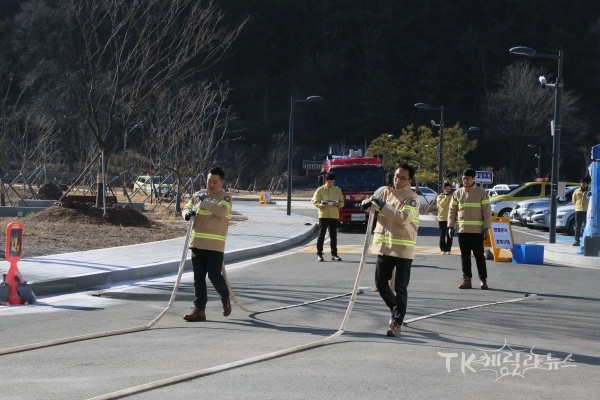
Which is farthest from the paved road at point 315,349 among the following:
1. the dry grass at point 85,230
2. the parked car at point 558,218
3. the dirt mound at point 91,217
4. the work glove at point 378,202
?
the parked car at point 558,218

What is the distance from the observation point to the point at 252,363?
288 inches

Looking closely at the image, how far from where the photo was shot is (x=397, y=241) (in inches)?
347

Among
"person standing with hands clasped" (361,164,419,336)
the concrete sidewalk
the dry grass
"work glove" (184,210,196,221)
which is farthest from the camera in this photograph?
the dry grass

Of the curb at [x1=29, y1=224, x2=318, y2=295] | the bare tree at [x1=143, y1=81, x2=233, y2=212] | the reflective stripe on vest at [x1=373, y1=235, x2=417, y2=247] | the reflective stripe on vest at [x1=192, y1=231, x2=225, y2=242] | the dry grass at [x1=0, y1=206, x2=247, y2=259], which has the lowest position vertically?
the curb at [x1=29, y1=224, x2=318, y2=295]

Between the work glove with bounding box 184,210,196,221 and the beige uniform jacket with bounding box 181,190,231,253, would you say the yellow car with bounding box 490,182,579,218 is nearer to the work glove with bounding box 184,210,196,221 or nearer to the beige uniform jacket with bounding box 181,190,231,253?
the beige uniform jacket with bounding box 181,190,231,253

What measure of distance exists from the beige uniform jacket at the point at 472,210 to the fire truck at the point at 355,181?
13658 millimetres

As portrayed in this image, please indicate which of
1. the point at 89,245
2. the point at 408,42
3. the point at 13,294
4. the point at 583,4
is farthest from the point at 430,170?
the point at 13,294

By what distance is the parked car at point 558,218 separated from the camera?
1112 inches

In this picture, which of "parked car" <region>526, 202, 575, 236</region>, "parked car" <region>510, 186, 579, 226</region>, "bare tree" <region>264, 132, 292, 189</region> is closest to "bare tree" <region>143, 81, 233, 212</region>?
"parked car" <region>510, 186, 579, 226</region>

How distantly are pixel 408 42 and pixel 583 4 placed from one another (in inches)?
701

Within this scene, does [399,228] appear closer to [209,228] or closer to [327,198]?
[209,228]

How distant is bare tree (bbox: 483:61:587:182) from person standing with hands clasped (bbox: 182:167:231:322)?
208ft

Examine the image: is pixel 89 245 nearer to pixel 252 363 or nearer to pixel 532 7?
pixel 252 363

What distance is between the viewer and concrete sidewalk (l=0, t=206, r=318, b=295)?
496 inches
